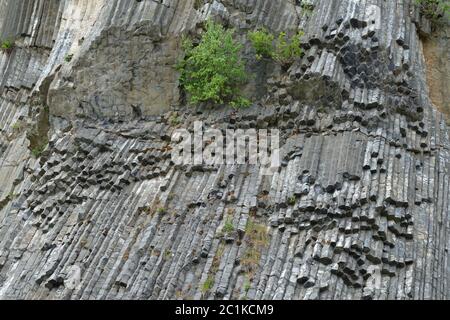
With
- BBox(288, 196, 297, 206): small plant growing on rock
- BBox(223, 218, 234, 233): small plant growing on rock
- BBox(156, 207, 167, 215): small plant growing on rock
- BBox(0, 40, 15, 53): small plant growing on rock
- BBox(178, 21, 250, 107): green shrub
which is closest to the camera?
BBox(223, 218, 234, 233): small plant growing on rock

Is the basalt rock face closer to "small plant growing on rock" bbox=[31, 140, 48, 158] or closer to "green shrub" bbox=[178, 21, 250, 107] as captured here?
"small plant growing on rock" bbox=[31, 140, 48, 158]

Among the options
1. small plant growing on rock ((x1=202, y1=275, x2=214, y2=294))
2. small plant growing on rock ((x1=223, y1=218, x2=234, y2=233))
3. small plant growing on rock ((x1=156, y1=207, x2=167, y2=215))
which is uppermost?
small plant growing on rock ((x1=223, y1=218, x2=234, y2=233))

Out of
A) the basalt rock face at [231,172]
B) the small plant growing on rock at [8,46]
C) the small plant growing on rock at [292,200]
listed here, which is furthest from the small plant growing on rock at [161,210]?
the small plant growing on rock at [8,46]

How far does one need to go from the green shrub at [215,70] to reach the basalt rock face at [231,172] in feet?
1.03

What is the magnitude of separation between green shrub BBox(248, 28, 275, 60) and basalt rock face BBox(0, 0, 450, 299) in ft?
0.80

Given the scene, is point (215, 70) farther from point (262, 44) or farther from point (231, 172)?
point (231, 172)

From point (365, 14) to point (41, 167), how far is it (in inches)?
313

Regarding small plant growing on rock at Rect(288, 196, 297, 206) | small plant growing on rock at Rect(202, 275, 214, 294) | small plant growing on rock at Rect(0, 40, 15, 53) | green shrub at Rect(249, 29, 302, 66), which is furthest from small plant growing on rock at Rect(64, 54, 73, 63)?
small plant growing on rock at Rect(202, 275, 214, 294)

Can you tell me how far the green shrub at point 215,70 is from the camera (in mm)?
17031

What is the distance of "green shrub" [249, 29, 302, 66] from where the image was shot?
57.1ft
